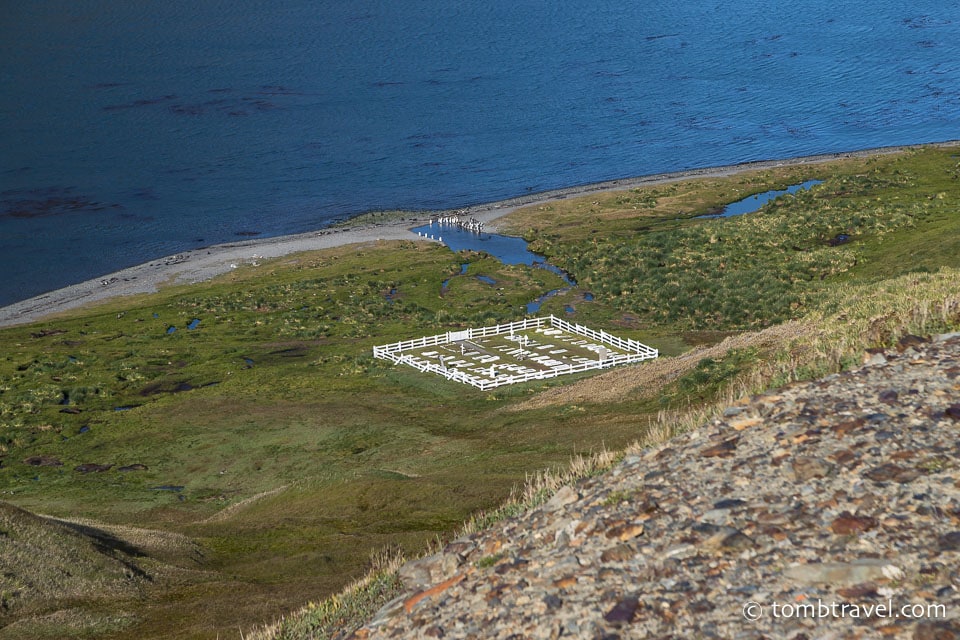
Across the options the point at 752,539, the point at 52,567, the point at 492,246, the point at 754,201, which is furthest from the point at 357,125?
the point at 752,539

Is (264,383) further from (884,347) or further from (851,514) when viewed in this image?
(851,514)

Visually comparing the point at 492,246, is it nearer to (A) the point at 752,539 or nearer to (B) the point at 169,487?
(B) the point at 169,487

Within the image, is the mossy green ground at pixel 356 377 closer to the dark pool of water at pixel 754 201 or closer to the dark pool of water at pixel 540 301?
the dark pool of water at pixel 540 301

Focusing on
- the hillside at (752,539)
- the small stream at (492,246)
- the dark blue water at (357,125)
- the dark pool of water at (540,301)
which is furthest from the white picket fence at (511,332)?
the dark blue water at (357,125)

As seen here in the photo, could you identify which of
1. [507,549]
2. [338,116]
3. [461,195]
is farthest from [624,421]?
[338,116]

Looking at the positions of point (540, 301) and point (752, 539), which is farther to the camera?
point (540, 301)
